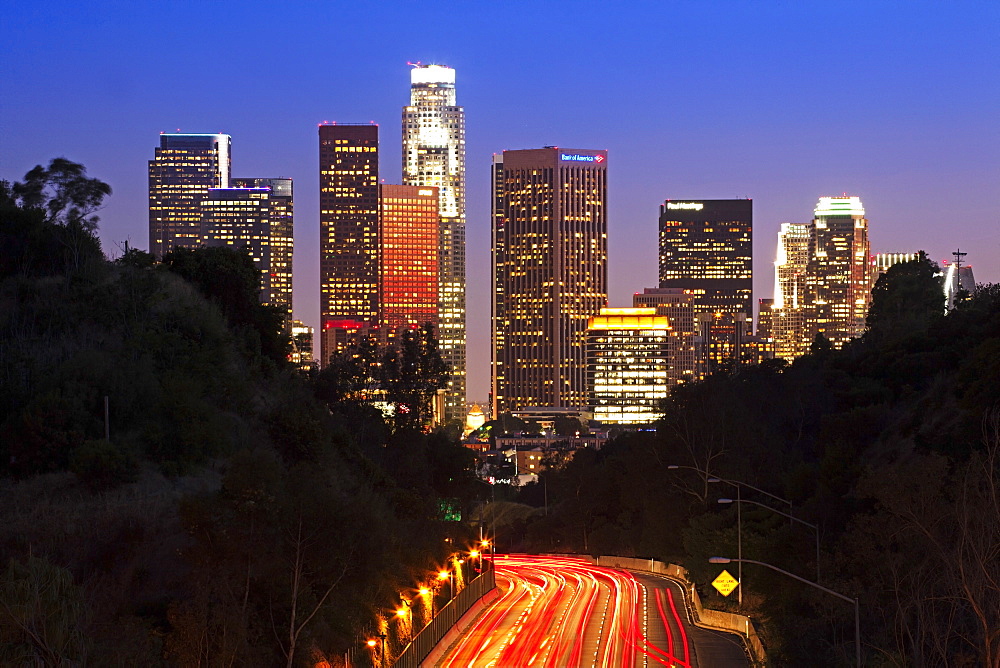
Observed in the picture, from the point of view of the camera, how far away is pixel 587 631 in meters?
61.2

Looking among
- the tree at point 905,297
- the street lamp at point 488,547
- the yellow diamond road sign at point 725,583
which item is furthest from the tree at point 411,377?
the tree at point 905,297

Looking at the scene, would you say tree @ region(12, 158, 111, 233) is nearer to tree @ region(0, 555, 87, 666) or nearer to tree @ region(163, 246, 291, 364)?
tree @ region(163, 246, 291, 364)

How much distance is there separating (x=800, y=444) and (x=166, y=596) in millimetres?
70350

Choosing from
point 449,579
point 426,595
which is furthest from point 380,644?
point 449,579

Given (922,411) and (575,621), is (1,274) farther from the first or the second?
(922,411)

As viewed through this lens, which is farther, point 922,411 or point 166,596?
point 922,411

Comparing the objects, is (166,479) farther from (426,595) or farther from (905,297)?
(905,297)

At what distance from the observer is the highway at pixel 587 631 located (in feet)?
178

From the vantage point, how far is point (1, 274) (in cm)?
6681

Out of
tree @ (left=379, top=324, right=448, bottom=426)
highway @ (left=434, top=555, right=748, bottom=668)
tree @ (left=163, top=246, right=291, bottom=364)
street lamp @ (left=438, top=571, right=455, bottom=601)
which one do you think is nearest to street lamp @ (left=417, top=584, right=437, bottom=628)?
street lamp @ (left=438, top=571, right=455, bottom=601)

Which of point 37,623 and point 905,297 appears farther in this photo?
point 905,297

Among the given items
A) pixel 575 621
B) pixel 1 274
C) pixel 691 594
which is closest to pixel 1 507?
pixel 1 274

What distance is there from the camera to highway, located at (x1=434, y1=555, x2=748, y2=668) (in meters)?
54.2

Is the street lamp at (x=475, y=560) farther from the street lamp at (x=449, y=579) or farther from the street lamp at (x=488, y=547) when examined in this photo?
the street lamp at (x=449, y=579)
